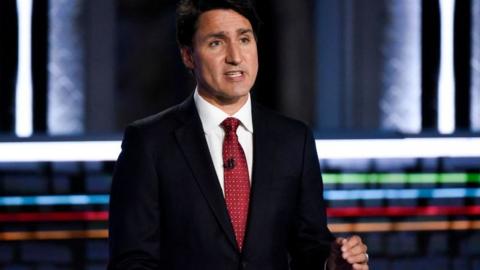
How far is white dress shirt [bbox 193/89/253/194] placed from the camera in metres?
2.06

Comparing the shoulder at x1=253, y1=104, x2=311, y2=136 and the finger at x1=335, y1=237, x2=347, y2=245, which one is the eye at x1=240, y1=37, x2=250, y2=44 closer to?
the shoulder at x1=253, y1=104, x2=311, y2=136

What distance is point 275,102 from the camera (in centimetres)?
521

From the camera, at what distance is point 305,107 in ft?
17.1

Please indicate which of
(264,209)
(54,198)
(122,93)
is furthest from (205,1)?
(122,93)

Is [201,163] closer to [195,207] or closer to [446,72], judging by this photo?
[195,207]

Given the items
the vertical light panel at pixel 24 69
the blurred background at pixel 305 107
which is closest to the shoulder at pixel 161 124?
the blurred background at pixel 305 107

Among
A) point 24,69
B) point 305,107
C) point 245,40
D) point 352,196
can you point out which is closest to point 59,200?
point 24,69

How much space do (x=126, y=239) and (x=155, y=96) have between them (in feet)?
10.3

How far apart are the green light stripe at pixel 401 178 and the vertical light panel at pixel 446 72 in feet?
1.93

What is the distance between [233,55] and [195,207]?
28 cm

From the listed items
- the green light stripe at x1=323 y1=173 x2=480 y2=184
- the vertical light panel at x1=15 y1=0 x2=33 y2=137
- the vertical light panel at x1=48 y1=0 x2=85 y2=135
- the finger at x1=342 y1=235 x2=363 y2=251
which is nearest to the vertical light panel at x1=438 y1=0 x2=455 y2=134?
the green light stripe at x1=323 y1=173 x2=480 y2=184

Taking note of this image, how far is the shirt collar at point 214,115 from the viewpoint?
81.4 inches

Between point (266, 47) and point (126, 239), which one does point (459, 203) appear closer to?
point (266, 47)

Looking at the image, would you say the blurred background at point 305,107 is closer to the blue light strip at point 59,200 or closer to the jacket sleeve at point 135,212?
the blue light strip at point 59,200
